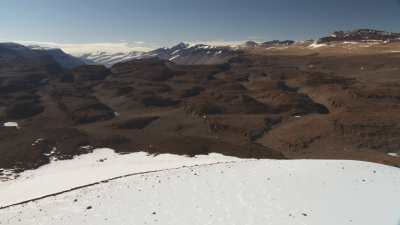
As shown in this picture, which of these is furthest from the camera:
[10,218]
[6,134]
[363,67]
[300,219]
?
[363,67]

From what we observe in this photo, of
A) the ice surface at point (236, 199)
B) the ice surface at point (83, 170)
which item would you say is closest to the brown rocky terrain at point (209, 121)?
the ice surface at point (83, 170)

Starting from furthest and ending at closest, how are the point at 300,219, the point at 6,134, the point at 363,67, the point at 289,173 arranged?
the point at 363,67 → the point at 6,134 → the point at 289,173 → the point at 300,219

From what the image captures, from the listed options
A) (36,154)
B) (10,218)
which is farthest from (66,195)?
(36,154)

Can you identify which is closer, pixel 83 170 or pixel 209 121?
pixel 83 170

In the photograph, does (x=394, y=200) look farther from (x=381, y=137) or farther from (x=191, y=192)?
(x=381, y=137)

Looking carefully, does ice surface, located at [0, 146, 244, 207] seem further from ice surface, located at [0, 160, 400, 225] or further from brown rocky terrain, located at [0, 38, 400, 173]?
ice surface, located at [0, 160, 400, 225]

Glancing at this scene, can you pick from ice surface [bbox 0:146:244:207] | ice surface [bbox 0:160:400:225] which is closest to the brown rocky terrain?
ice surface [bbox 0:146:244:207]

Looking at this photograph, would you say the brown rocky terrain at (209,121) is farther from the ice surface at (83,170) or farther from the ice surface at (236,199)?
the ice surface at (236,199)

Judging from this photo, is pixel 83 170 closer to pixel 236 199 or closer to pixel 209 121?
pixel 236 199

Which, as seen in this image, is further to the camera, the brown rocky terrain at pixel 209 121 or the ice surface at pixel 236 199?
the brown rocky terrain at pixel 209 121

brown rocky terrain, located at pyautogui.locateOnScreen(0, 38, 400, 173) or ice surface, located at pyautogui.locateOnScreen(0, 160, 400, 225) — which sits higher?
ice surface, located at pyautogui.locateOnScreen(0, 160, 400, 225)

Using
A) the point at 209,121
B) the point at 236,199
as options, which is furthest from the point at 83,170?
the point at 209,121
